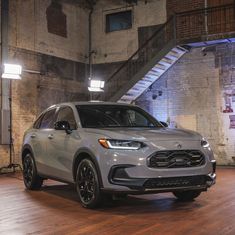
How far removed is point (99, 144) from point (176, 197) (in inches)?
76.9

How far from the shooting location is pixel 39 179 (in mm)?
8328

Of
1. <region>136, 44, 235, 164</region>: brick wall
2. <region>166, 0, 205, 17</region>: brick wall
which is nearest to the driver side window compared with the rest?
<region>136, 44, 235, 164</region>: brick wall

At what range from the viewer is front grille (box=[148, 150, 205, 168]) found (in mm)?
5746

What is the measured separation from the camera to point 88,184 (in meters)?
6.25

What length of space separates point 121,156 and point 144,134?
0.50 metres

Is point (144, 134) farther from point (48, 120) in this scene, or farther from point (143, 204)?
point (48, 120)

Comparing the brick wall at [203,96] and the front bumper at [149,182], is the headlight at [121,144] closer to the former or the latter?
the front bumper at [149,182]

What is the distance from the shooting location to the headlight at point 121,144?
19.0ft

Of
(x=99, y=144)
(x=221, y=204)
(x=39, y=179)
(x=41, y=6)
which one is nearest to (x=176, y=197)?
(x=221, y=204)

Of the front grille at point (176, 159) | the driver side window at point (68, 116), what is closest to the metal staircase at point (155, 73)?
the driver side window at point (68, 116)

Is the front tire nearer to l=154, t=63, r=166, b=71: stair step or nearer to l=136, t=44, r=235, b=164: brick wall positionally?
l=154, t=63, r=166, b=71: stair step

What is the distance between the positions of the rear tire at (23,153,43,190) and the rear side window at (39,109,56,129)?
2.27ft

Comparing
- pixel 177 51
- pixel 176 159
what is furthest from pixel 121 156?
pixel 177 51

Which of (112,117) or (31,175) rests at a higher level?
(112,117)
